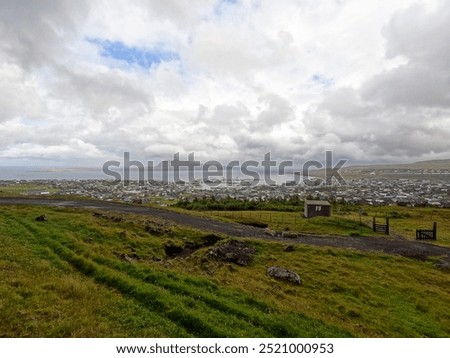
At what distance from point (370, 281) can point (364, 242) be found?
45.2 ft

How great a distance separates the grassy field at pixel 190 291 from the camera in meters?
9.18

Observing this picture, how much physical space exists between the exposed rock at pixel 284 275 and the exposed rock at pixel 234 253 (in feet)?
8.76

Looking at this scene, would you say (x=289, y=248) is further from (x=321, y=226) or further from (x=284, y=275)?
(x=321, y=226)

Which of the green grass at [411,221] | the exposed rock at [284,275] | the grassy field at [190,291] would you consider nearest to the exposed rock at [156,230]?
the grassy field at [190,291]

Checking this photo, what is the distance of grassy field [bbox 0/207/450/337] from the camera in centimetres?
918

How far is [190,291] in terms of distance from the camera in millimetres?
12211

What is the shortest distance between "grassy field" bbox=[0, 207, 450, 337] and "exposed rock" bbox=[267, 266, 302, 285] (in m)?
0.54

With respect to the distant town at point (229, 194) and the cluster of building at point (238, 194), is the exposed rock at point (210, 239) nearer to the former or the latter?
the distant town at point (229, 194)

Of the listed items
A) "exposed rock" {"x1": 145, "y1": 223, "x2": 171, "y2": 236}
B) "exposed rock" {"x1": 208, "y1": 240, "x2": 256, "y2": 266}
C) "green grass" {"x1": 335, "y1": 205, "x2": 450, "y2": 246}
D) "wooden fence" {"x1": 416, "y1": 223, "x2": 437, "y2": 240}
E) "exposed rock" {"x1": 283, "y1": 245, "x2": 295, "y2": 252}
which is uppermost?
"exposed rock" {"x1": 145, "y1": 223, "x2": 171, "y2": 236}

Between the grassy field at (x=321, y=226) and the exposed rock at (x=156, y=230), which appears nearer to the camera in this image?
the exposed rock at (x=156, y=230)

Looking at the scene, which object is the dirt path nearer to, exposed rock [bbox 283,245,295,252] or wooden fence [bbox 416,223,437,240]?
wooden fence [bbox 416,223,437,240]

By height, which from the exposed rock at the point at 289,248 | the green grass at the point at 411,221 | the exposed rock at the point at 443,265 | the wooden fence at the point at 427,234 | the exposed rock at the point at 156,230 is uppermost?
the exposed rock at the point at 156,230

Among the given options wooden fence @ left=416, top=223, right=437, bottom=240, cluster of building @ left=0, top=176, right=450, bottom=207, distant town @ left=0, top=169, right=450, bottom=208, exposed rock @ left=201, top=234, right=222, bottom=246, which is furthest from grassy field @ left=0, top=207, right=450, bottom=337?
cluster of building @ left=0, top=176, right=450, bottom=207

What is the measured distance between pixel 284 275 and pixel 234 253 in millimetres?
5069
